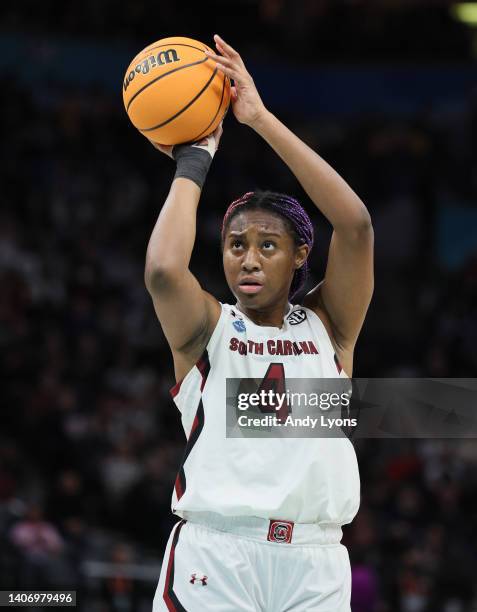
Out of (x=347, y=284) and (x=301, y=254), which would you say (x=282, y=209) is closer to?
(x=301, y=254)

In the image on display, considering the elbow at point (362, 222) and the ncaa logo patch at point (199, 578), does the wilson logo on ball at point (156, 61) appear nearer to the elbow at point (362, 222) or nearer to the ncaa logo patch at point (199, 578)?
the elbow at point (362, 222)

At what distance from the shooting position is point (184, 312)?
163 inches

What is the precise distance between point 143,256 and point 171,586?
10.9 meters

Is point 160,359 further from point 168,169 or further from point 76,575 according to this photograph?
point 76,575

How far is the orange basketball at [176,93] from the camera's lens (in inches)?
173

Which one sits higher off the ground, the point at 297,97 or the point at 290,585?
the point at 297,97

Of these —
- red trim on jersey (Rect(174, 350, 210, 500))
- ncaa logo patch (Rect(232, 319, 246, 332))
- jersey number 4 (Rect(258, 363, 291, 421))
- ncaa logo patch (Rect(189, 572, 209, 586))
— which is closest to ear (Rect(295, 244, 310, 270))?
ncaa logo patch (Rect(232, 319, 246, 332))

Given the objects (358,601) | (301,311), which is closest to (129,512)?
(358,601)

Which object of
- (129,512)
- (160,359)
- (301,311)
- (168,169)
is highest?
(168,169)

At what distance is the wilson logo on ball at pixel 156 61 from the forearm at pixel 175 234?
567 millimetres

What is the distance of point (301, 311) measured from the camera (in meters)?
4.59

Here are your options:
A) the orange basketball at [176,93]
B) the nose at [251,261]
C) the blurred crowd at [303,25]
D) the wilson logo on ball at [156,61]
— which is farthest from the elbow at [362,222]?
the blurred crowd at [303,25]

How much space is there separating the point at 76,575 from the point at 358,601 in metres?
2.94

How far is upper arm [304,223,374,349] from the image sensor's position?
4.35m
